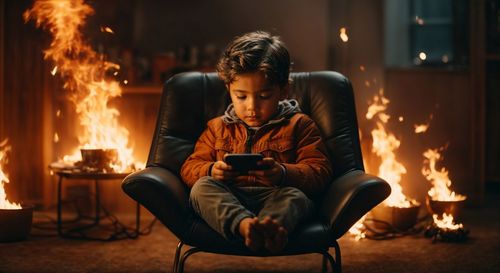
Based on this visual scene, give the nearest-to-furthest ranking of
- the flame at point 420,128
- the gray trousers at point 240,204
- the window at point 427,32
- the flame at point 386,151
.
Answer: the gray trousers at point 240,204, the flame at point 386,151, the flame at point 420,128, the window at point 427,32

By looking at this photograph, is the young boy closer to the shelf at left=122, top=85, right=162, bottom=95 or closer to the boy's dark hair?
the boy's dark hair

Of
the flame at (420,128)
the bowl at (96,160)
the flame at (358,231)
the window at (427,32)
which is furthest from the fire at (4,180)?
the window at (427,32)

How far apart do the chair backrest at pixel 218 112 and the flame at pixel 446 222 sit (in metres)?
1.12

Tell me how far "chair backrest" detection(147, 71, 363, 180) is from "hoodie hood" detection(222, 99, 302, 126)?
0.15m

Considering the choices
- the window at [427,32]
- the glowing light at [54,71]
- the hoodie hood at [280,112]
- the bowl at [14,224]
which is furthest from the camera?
the window at [427,32]

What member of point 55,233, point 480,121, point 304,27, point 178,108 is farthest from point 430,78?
point 55,233

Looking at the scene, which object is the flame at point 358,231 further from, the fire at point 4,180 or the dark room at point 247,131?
the fire at point 4,180

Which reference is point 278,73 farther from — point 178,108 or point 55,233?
point 55,233

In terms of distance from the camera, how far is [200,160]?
277 centimetres

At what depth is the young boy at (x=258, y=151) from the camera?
7.79 feet

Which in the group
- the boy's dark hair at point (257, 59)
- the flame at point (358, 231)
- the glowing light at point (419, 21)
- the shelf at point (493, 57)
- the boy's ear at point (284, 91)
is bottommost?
the flame at point (358, 231)

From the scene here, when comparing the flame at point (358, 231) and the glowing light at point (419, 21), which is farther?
the glowing light at point (419, 21)

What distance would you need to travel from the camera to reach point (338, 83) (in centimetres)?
305

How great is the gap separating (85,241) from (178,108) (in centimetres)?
116
